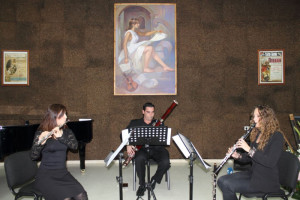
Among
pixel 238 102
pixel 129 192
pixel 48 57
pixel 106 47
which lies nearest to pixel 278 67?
pixel 238 102

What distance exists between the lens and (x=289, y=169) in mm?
2771

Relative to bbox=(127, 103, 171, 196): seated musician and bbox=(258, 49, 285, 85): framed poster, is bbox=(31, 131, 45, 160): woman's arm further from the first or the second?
bbox=(258, 49, 285, 85): framed poster

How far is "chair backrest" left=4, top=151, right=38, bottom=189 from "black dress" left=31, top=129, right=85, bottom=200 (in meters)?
0.14

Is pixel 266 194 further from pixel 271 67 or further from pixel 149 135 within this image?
pixel 271 67

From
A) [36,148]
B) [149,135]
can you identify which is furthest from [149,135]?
[36,148]

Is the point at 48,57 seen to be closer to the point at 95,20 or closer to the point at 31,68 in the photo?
the point at 31,68

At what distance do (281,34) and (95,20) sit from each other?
145 inches

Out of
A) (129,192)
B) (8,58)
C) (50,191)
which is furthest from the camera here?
(8,58)

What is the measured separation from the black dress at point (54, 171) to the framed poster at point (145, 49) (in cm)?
295

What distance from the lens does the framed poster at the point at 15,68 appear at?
5.76 m

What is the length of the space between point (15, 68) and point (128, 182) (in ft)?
10.3

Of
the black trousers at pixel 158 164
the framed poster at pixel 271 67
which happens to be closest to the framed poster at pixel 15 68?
the black trousers at pixel 158 164

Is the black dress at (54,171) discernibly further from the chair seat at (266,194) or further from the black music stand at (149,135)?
the chair seat at (266,194)

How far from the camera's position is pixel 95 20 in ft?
19.2
